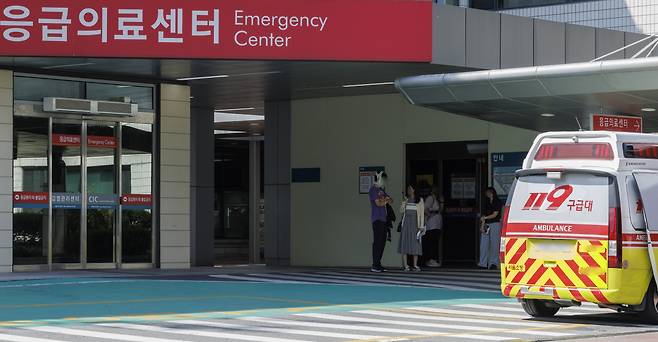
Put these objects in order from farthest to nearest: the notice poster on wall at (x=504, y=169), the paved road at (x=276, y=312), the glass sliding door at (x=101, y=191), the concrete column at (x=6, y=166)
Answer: the notice poster on wall at (x=504, y=169) → the glass sliding door at (x=101, y=191) → the concrete column at (x=6, y=166) → the paved road at (x=276, y=312)

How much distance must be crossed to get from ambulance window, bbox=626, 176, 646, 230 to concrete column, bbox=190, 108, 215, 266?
1497cm

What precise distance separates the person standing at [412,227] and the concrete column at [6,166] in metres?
7.14

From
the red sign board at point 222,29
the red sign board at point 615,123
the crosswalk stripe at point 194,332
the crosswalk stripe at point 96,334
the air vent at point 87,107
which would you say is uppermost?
the red sign board at point 222,29

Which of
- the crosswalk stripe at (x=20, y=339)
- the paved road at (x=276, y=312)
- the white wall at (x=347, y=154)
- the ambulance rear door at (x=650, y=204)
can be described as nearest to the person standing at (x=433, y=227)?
the white wall at (x=347, y=154)

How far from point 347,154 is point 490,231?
3857mm

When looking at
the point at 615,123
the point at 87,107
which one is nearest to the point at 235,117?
the point at 87,107

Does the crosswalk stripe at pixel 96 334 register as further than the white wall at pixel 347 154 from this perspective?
No

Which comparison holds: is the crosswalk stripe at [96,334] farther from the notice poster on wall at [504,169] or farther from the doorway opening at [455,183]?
the doorway opening at [455,183]

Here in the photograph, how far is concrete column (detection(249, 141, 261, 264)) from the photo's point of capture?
101 ft

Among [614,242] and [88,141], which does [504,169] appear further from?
[614,242]

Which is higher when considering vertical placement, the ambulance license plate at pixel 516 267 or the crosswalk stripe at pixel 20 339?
the ambulance license plate at pixel 516 267

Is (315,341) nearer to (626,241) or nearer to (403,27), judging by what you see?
(626,241)

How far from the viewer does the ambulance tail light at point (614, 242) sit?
13.2 meters

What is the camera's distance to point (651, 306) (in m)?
13.4
